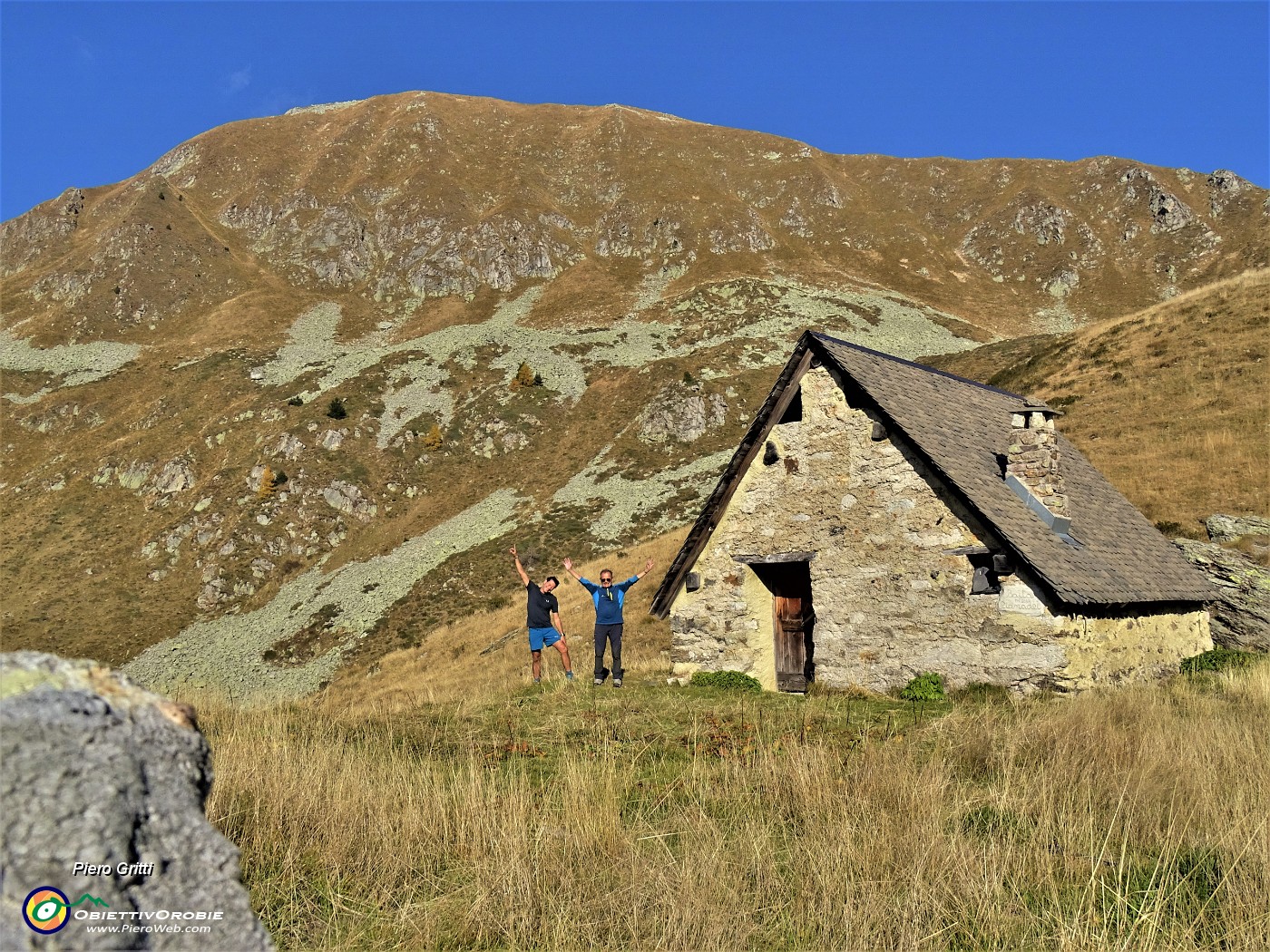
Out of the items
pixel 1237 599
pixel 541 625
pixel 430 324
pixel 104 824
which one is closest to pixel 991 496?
pixel 1237 599

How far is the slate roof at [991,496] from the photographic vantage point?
1366 centimetres

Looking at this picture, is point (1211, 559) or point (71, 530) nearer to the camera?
point (1211, 559)

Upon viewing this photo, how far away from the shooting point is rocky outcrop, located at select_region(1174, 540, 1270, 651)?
1738 cm

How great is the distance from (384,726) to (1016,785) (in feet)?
24.1

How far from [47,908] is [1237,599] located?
2129cm

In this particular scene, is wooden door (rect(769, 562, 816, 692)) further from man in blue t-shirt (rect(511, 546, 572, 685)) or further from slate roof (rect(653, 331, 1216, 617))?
man in blue t-shirt (rect(511, 546, 572, 685))

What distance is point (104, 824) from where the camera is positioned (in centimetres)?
223

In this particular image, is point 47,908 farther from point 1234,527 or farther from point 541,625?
point 1234,527

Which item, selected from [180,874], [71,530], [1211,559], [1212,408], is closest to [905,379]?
[1211,559]

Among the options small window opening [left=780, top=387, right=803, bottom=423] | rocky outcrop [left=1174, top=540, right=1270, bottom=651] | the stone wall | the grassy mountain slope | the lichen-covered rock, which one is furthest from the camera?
the grassy mountain slope

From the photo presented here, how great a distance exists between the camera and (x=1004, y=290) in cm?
10594

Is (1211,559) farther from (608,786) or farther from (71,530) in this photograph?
(71,530)

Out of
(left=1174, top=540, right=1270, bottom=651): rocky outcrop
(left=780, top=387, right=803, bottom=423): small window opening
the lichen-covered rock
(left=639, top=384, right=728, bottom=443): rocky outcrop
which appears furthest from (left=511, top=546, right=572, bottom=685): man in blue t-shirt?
(left=639, top=384, right=728, bottom=443): rocky outcrop

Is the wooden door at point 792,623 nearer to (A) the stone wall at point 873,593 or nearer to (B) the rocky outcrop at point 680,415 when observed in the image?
(A) the stone wall at point 873,593
